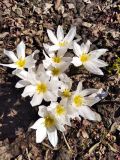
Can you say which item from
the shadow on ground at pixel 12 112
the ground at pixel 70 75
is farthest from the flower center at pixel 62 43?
the shadow on ground at pixel 12 112

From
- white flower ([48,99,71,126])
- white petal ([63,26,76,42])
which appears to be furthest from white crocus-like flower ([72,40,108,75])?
white flower ([48,99,71,126])

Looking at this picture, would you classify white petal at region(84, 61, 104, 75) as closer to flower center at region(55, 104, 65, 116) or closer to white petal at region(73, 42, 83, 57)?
white petal at region(73, 42, 83, 57)

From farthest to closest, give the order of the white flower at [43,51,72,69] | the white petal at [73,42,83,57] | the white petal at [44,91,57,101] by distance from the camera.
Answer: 1. the white petal at [73,42,83,57]
2. the white flower at [43,51,72,69]
3. the white petal at [44,91,57,101]

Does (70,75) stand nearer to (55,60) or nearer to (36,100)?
(55,60)

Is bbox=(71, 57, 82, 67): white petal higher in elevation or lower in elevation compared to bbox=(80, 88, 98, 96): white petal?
higher

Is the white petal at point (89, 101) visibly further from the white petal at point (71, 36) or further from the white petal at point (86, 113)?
the white petal at point (71, 36)

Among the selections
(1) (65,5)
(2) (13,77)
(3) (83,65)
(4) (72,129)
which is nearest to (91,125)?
(4) (72,129)
